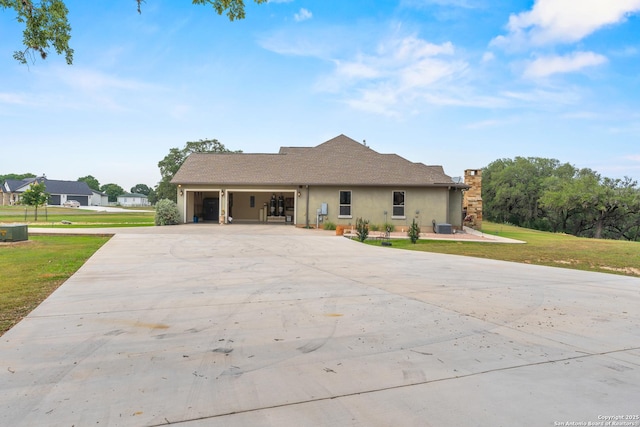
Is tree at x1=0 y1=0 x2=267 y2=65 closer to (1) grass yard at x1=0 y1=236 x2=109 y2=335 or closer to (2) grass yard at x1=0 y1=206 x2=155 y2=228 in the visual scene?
(1) grass yard at x1=0 y1=236 x2=109 y2=335

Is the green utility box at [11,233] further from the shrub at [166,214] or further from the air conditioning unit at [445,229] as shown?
the air conditioning unit at [445,229]

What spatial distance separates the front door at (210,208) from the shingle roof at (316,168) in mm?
3466

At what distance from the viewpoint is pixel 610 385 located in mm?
3096

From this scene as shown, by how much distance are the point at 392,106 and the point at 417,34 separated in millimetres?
6490

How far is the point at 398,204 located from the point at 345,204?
325 cm

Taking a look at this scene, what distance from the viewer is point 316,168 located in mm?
24031

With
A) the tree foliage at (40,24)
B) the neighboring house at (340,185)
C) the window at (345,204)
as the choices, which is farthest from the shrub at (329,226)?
the tree foliage at (40,24)

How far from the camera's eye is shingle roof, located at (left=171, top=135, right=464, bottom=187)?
22559 millimetres

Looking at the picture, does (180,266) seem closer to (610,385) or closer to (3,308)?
(3,308)

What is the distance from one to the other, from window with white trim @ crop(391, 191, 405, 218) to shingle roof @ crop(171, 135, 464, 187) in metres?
0.82

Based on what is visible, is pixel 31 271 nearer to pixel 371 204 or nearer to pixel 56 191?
pixel 371 204

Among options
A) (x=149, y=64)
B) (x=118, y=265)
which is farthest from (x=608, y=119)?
(x=118, y=265)

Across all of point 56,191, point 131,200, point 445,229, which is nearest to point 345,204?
point 445,229

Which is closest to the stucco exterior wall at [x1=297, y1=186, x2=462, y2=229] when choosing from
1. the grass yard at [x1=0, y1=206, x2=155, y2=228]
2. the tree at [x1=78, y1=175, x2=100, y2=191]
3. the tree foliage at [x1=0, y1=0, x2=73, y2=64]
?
the grass yard at [x1=0, y1=206, x2=155, y2=228]
